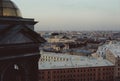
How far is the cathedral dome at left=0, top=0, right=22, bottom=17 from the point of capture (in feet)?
44.2

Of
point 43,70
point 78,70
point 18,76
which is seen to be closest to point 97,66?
point 78,70

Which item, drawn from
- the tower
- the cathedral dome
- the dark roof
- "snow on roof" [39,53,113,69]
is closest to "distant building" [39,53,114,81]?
"snow on roof" [39,53,113,69]

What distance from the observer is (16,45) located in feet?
43.7

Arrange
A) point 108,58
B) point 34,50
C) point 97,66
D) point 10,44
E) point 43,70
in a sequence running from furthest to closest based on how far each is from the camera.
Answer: point 108,58
point 97,66
point 43,70
point 34,50
point 10,44

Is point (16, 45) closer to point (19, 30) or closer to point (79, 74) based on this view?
point (19, 30)

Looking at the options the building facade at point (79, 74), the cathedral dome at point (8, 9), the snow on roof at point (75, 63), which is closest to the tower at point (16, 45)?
the cathedral dome at point (8, 9)

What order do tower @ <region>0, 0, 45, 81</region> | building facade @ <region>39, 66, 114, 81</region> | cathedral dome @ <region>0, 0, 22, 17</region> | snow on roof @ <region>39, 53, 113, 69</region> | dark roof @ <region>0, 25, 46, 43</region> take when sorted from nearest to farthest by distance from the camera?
1. dark roof @ <region>0, 25, 46, 43</region>
2. tower @ <region>0, 0, 45, 81</region>
3. cathedral dome @ <region>0, 0, 22, 17</region>
4. building facade @ <region>39, 66, 114, 81</region>
5. snow on roof @ <region>39, 53, 113, 69</region>

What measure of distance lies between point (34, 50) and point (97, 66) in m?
65.4

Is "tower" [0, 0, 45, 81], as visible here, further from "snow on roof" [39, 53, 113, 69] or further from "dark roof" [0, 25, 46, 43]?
"snow on roof" [39, 53, 113, 69]

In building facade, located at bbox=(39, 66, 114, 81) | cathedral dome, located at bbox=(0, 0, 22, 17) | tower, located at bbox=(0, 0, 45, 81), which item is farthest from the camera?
building facade, located at bbox=(39, 66, 114, 81)

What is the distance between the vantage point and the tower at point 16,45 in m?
12.9

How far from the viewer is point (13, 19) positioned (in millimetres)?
13359

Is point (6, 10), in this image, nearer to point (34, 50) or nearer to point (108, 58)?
point (34, 50)

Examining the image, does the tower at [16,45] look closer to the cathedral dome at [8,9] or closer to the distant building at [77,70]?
the cathedral dome at [8,9]
